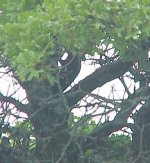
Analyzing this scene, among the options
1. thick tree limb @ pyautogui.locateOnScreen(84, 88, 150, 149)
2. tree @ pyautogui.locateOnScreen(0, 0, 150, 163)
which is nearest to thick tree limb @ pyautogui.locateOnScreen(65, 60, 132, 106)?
tree @ pyautogui.locateOnScreen(0, 0, 150, 163)

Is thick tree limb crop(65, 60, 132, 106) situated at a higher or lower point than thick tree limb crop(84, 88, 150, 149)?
higher

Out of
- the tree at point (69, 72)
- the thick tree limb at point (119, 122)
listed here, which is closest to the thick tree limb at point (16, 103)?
the tree at point (69, 72)

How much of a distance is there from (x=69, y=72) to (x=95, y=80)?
23 cm

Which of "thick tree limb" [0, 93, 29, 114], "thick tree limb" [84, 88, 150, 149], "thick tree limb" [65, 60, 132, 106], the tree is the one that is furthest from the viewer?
"thick tree limb" [0, 93, 29, 114]

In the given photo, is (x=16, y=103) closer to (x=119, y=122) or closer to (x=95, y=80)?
(x=95, y=80)

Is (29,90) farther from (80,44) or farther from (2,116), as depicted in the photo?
(80,44)

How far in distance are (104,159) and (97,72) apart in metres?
0.74

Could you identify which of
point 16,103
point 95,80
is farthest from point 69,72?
point 16,103

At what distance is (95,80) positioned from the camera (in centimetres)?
519

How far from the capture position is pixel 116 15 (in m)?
3.56

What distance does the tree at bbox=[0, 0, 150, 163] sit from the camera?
141 inches

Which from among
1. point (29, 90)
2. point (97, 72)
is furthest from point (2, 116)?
point (97, 72)

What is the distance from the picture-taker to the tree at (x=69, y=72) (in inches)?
141

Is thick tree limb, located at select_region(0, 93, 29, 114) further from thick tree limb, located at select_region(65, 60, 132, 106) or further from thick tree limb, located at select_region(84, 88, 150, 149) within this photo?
thick tree limb, located at select_region(84, 88, 150, 149)
